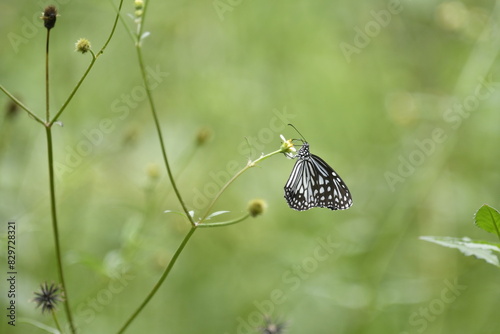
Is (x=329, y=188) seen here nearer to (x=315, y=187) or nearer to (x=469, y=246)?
(x=315, y=187)

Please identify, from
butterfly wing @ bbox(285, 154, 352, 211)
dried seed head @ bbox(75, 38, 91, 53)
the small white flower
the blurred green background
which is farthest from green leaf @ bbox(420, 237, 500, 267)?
the blurred green background

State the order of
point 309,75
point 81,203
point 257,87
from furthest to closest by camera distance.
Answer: point 309,75 → point 257,87 → point 81,203

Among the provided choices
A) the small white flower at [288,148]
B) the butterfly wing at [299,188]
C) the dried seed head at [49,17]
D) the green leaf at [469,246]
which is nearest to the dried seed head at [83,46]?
the dried seed head at [49,17]

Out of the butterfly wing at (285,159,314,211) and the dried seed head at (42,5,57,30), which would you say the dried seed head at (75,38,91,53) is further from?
the butterfly wing at (285,159,314,211)

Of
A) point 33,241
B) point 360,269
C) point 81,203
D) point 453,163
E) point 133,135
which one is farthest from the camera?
point 453,163

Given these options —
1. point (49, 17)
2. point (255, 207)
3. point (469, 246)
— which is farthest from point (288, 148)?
point (49, 17)

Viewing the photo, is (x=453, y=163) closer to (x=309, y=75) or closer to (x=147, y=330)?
(x=309, y=75)

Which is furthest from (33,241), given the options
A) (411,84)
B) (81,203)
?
(411,84)
